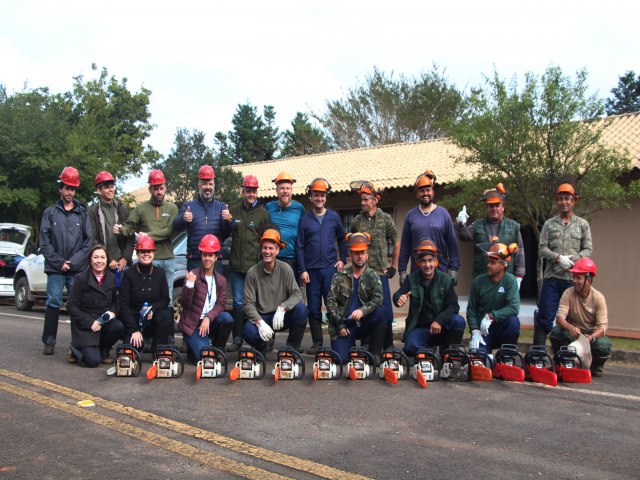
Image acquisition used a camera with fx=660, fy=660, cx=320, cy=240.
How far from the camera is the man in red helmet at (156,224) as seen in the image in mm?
8281

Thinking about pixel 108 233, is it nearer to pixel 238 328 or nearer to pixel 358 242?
pixel 238 328

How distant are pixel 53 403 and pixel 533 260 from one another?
15837 millimetres

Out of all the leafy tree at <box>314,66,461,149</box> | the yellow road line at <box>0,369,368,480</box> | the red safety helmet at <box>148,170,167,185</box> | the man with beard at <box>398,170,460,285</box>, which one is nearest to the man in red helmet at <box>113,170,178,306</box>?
the red safety helmet at <box>148,170,167,185</box>

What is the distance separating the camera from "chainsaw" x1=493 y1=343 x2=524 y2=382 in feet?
21.9

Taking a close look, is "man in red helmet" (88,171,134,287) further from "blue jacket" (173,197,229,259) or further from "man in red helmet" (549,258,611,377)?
"man in red helmet" (549,258,611,377)

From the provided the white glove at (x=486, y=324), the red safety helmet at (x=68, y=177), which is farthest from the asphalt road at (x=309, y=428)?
the red safety helmet at (x=68, y=177)

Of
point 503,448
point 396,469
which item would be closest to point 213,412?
point 396,469

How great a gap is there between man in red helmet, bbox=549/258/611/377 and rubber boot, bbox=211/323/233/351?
12.1ft

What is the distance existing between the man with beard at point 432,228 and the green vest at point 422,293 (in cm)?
42

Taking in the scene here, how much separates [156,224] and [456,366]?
410 cm

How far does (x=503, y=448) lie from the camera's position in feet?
15.0

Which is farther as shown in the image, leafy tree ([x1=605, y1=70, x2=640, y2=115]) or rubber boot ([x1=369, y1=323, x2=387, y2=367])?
leafy tree ([x1=605, y1=70, x2=640, y2=115])

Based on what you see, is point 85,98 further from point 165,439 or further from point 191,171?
point 165,439

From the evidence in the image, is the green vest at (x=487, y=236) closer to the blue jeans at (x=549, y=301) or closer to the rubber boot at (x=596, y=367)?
the blue jeans at (x=549, y=301)
